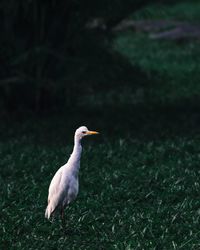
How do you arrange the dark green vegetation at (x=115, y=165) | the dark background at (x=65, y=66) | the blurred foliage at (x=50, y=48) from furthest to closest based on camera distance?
1. the blurred foliage at (x=50, y=48)
2. the dark background at (x=65, y=66)
3. the dark green vegetation at (x=115, y=165)

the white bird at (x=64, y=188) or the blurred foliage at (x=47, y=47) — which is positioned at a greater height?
the white bird at (x=64, y=188)

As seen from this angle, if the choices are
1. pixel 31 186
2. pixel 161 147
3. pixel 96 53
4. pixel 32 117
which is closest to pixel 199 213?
pixel 31 186

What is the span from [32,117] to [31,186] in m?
7.41

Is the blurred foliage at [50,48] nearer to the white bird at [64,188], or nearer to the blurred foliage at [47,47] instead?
the blurred foliage at [47,47]

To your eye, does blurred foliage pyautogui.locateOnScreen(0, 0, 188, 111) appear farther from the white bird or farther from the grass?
the white bird

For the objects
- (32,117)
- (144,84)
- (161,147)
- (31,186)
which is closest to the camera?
(31,186)

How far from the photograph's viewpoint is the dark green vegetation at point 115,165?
10094 millimetres

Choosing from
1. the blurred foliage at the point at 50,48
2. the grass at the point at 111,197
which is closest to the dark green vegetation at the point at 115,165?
the grass at the point at 111,197

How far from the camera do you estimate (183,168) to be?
1389cm

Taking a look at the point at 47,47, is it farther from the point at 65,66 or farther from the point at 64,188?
the point at 64,188

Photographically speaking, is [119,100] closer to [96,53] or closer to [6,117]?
[96,53]

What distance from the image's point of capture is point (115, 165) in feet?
47.1

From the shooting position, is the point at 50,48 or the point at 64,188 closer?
the point at 64,188

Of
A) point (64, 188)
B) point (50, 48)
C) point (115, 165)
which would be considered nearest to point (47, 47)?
point (50, 48)
